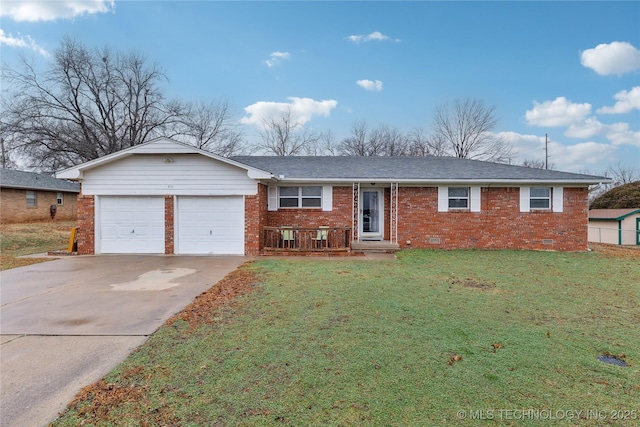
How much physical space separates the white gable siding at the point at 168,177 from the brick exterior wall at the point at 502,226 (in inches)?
258

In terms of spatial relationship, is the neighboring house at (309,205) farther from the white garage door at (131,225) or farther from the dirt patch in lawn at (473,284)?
the dirt patch in lawn at (473,284)

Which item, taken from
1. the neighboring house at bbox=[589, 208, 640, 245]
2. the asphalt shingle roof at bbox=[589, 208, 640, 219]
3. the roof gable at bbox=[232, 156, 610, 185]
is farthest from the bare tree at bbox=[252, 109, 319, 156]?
the neighboring house at bbox=[589, 208, 640, 245]

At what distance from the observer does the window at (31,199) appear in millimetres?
20688

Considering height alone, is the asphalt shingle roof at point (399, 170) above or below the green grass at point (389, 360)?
above

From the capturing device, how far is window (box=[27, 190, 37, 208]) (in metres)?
20.7

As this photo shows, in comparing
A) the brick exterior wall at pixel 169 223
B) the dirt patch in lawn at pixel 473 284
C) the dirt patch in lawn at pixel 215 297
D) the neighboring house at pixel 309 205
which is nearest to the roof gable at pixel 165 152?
the neighboring house at pixel 309 205

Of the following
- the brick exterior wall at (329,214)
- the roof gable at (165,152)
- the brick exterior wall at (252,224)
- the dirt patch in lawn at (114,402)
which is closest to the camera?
the dirt patch in lawn at (114,402)

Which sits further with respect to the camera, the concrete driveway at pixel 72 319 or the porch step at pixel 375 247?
the porch step at pixel 375 247

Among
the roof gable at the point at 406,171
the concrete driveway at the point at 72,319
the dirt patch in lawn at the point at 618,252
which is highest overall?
the roof gable at the point at 406,171

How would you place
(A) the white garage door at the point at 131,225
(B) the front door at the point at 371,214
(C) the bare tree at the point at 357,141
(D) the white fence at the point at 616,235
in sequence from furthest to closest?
(C) the bare tree at the point at 357,141 < (D) the white fence at the point at 616,235 < (B) the front door at the point at 371,214 < (A) the white garage door at the point at 131,225

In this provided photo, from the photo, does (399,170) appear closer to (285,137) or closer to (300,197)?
(300,197)

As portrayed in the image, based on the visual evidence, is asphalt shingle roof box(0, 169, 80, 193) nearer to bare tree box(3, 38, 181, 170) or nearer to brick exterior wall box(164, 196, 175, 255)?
bare tree box(3, 38, 181, 170)

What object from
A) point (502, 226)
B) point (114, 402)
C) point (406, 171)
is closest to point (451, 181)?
point (406, 171)

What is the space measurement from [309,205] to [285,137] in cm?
2169
